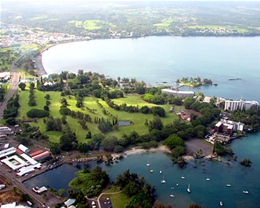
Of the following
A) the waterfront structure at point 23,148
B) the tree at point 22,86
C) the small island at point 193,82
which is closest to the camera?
the waterfront structure at point 23,148

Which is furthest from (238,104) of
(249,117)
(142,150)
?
(142,150)

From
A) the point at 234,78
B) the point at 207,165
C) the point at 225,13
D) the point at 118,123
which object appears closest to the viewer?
the point at 207,165

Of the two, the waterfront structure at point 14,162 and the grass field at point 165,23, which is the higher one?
the grass field at point 165,23

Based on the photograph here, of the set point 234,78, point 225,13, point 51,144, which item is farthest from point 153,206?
point 225,13

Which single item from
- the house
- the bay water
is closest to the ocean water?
the bay water

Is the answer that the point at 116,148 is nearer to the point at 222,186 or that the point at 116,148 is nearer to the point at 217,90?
the point at 222,186

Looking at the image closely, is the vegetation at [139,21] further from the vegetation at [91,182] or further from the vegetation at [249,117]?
the vegetation at [91,182]

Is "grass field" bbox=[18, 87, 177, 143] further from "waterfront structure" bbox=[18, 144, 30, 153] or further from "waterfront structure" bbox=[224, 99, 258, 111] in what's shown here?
"waterfront structure" bbox=[224, 99, 258, 111]

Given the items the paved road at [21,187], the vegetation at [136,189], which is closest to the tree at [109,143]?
→ the vegetation at [136,189]
